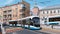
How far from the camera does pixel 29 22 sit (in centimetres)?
976

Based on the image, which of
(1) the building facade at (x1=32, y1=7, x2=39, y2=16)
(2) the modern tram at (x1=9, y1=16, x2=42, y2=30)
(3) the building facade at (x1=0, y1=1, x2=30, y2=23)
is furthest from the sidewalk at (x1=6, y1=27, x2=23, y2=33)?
(1) the building facade at (x1=32, y1=7, x2=39, y2=16)

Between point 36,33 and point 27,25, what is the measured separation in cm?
76

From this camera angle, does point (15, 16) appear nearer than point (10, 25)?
Yes

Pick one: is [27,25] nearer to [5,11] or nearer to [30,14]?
[30,14]

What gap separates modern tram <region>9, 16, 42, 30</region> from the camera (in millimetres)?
9539

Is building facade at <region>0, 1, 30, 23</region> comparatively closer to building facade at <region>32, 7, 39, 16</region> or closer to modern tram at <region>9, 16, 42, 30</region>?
modern tram at <region>9, 16, 42, 30</region>

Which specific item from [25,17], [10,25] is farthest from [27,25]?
[10,25]

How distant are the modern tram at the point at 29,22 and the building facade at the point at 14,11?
0.23 meters

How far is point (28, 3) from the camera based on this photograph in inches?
379

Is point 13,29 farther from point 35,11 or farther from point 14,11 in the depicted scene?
point 35,11

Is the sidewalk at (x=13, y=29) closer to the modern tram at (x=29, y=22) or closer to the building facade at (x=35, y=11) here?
the modern tram at (x=29, y=22)

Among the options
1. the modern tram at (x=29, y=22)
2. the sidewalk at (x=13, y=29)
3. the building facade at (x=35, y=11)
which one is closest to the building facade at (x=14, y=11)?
the modern tram at (x=29, y=22)

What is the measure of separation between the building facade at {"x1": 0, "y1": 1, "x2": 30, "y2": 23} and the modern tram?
0.23 meters

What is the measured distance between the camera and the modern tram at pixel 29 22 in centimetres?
954
